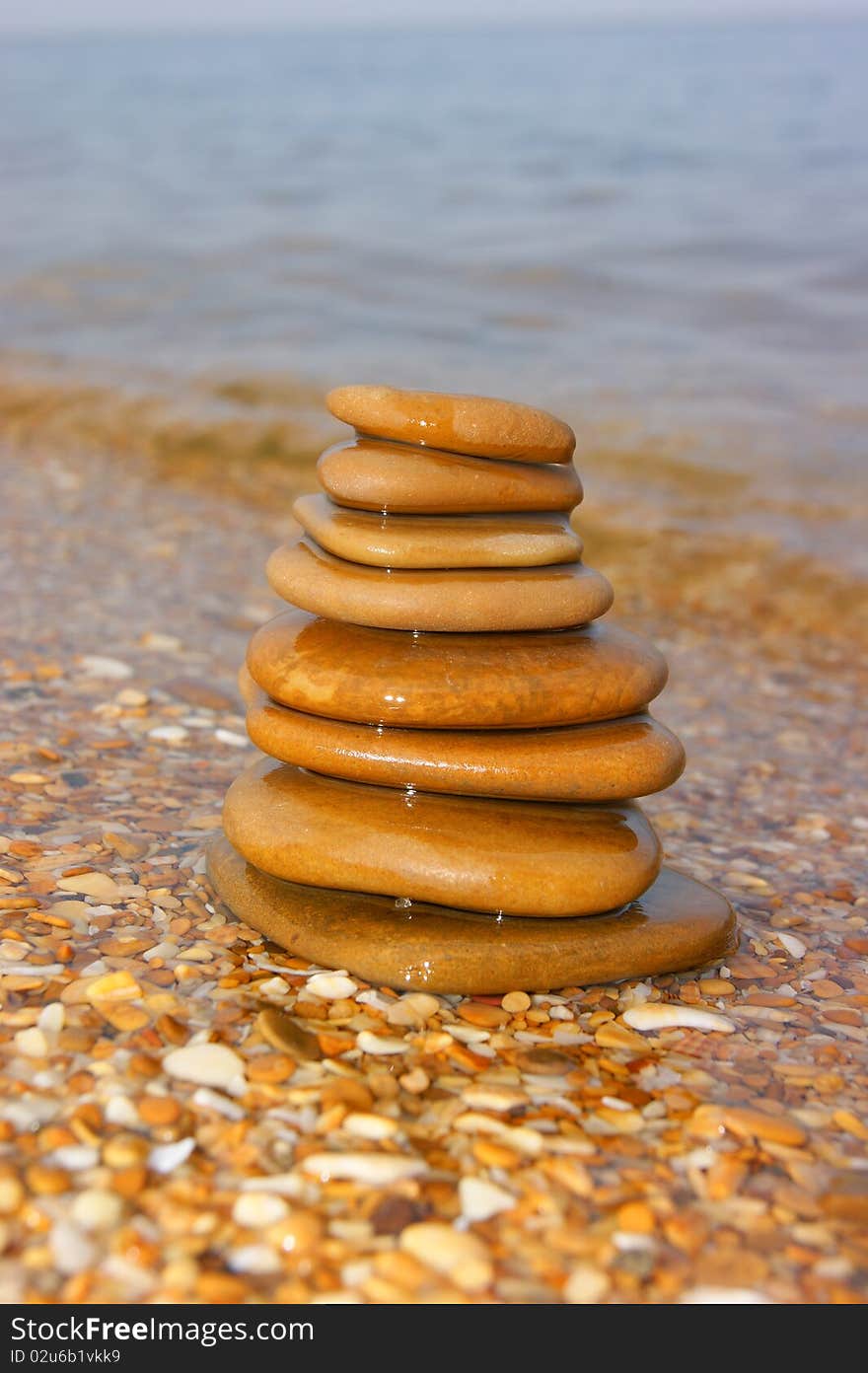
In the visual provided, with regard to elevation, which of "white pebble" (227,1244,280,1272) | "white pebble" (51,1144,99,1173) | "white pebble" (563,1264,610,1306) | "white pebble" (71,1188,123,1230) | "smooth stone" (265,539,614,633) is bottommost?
"white pebble" (563,1264,610,1306)

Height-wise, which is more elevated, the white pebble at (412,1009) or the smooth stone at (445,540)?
the smooth stone at (445,540)

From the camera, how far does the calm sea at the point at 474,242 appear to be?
11.1 meters

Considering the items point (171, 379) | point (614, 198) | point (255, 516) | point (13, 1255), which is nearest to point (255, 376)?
point (171, 379)

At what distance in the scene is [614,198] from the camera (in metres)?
17.1

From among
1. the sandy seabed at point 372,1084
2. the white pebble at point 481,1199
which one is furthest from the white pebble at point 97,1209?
the white pebble at point 481,1199

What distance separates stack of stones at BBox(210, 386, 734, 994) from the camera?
2.87m

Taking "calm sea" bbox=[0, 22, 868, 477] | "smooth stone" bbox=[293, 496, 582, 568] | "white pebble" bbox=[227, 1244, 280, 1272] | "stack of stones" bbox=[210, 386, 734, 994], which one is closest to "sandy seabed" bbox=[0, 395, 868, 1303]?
"white pebble" bbox=[227, 1244, 280, 1272]

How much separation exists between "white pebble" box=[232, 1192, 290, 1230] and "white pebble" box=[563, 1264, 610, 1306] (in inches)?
17.3

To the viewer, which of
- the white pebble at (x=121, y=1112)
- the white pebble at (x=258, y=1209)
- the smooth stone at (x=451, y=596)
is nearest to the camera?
the white pebble at (x=258, y=1209)

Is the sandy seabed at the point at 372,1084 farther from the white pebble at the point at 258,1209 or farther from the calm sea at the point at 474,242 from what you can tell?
the calm sea at the point at 474,242

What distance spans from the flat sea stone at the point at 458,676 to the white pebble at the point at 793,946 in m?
0.69

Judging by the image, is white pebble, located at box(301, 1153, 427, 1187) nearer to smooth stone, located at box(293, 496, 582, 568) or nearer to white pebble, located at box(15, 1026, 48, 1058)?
white pebble, located at box(15, 1026, 48, 1058)

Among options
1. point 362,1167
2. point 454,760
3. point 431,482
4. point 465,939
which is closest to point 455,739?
point 454,760

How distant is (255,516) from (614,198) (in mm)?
10885
